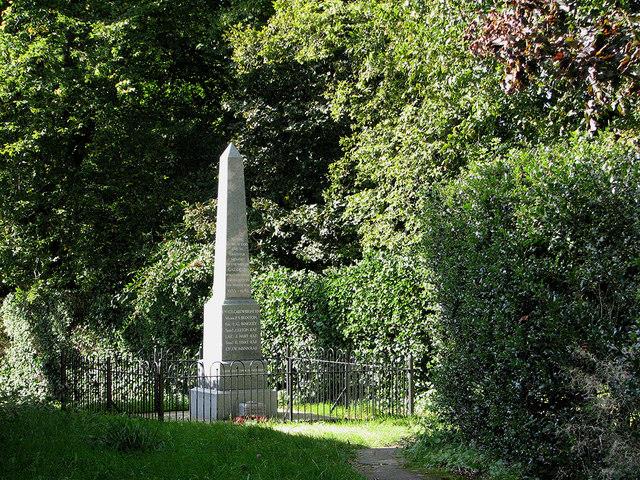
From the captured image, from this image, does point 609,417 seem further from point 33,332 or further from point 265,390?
point 33,332

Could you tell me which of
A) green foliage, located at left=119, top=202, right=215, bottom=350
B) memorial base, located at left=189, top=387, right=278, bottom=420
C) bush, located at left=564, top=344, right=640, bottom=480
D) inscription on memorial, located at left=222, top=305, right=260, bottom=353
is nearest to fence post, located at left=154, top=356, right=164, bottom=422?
memorial base, located at left=189, top=387, right=278, bottom=420

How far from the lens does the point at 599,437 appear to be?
6.88 m

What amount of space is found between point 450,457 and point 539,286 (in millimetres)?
2652

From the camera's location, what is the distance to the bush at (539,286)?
720 cm

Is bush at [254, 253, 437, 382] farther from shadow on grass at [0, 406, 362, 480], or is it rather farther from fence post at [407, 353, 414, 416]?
shadow on grass at [0, 406, 362, 480]

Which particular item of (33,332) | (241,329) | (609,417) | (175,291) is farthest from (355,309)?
(33,332)

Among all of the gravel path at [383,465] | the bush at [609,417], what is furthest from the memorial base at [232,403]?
the bush at [609,417]

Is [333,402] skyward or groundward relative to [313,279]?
groundward

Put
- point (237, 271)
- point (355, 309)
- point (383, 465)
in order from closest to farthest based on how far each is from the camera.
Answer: point (383, 465), point (237, 271), point (355, 309)

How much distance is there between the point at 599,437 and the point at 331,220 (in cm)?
1540

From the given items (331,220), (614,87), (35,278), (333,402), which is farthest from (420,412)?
(35,278)

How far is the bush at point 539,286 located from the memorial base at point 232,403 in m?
5.30

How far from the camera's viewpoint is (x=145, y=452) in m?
8.48

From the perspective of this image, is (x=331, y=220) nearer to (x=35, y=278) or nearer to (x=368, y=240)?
(x=368, y=240)
